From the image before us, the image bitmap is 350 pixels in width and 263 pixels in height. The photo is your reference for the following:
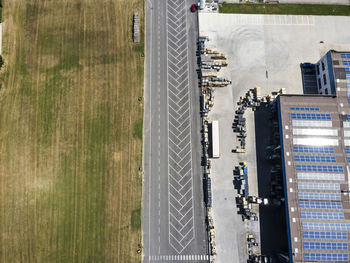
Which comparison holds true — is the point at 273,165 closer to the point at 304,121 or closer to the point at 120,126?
the point at 304,121

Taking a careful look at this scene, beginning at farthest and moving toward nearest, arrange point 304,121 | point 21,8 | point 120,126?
point 21,8 < point 120,126 < point 304,121

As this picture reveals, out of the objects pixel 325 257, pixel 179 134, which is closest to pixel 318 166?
pixel 325 257

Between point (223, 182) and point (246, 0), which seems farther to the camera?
point (246, 0)

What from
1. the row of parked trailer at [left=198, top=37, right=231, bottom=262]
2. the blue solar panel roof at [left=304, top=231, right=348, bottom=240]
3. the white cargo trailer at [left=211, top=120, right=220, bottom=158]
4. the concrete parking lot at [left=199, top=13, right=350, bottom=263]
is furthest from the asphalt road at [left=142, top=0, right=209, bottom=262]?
the blue solar panel roof at [left=304, top=231, right=348, bottom=240]

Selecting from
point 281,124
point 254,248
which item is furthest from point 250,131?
point 254,248

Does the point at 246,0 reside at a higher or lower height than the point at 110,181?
higher

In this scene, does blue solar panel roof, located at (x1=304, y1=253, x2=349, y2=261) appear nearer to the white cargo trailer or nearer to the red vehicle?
the white cargo trailer

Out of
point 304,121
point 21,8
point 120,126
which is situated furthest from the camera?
point 21,8
